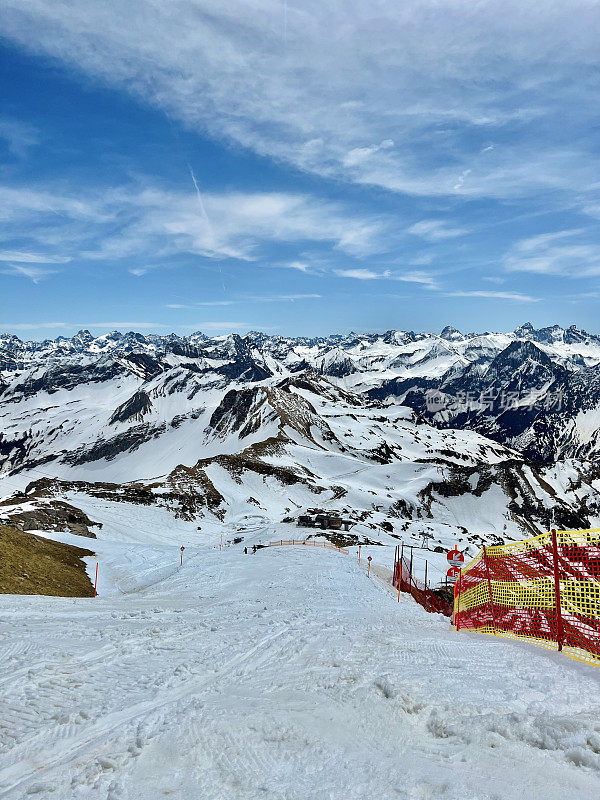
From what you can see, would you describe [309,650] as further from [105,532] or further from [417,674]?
[105,532]

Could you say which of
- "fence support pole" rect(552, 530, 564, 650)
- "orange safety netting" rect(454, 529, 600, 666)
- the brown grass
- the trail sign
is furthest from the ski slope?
the brown grass

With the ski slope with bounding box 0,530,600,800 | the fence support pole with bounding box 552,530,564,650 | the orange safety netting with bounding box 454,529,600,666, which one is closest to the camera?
the ski slope with bounding box 0,530,600,800

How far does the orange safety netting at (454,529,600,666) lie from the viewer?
26.6 feet

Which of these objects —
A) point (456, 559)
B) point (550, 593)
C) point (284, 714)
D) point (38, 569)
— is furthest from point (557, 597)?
point (38, 569)

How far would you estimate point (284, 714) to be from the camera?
5625mm

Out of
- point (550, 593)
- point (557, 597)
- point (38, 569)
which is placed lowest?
point (38, 569)

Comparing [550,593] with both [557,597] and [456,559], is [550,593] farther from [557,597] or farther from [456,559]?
[456,559]

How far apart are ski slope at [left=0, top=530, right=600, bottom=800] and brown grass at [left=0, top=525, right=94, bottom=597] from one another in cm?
788

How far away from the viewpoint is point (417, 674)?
7.14 m

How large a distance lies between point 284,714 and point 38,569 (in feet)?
66.9

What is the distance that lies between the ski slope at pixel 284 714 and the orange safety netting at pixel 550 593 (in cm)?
72

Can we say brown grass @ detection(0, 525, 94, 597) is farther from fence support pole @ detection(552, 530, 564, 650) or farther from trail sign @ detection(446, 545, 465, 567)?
fence support pole @ detection(552, 530, 564, 650)

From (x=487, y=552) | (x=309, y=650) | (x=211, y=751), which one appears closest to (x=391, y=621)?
(x=487, y=552)

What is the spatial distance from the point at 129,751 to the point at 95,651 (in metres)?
4.29
